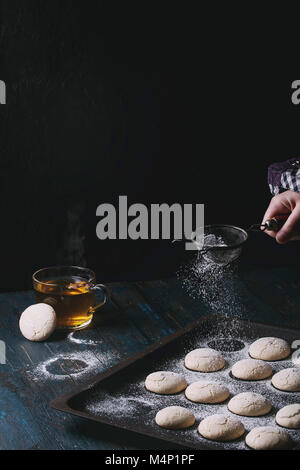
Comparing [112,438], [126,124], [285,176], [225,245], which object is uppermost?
[126,124]

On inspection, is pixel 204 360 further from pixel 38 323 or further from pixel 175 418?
pixel 38 323

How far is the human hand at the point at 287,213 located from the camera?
169 centimetres

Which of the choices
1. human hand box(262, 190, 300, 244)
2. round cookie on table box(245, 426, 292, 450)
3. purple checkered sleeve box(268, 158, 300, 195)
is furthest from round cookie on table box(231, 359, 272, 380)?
purple checkered sleeve box(268, 158, 300, 195)

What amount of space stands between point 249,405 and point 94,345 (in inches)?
18.8

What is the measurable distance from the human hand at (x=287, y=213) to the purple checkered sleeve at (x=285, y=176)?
0.20 metres

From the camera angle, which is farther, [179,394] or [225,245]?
[225,245]

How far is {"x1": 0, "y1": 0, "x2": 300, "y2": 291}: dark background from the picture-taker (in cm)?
209

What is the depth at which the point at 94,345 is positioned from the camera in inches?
65.2

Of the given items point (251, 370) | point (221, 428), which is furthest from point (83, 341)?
point (221, 428)

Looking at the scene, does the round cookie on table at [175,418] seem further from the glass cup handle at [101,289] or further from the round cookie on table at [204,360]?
the glass cup handle at [101,289]

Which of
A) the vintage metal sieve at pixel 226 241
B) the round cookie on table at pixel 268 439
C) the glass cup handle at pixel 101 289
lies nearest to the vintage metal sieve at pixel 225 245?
the vintage metal sieve at pixel 226 241

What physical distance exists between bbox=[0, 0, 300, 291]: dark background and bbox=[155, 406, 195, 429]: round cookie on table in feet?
3.54

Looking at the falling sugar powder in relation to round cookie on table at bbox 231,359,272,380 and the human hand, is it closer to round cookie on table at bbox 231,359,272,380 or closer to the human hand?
the human hand

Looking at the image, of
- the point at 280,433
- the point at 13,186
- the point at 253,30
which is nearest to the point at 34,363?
the point at 280,433
